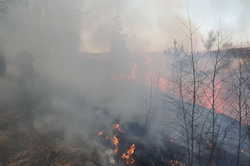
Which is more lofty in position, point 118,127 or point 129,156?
point 118,127

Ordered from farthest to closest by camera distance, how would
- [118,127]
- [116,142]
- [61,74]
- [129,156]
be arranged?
[61,74] < [118,127] < [116,142] < [129,156]

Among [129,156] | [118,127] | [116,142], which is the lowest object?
[129,156]

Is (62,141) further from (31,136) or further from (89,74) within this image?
(89,74)

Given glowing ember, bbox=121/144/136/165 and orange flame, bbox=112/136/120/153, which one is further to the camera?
orange flame, bbox=112/136/120/153

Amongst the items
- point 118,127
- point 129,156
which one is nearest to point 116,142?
point 129,156

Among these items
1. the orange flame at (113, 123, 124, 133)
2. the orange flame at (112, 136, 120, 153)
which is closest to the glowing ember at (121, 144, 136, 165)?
the orange flame at (112, 136, 120, 153)

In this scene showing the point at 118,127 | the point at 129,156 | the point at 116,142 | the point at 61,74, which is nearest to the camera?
the point at 129,156

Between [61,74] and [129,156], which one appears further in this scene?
[61,74]

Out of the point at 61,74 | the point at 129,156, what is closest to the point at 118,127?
the point at 129,156

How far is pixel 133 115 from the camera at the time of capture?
2383 centimetres

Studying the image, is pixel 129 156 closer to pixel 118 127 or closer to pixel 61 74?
pixel 118 127

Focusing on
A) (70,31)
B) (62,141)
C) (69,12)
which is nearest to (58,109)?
(62,141)

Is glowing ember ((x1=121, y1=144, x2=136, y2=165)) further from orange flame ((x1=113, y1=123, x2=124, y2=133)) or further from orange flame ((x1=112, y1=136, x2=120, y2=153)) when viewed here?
orange flame ((x1=113, y1=123, x2=124, y2=133))

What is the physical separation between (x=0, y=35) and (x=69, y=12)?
42.9 ft
